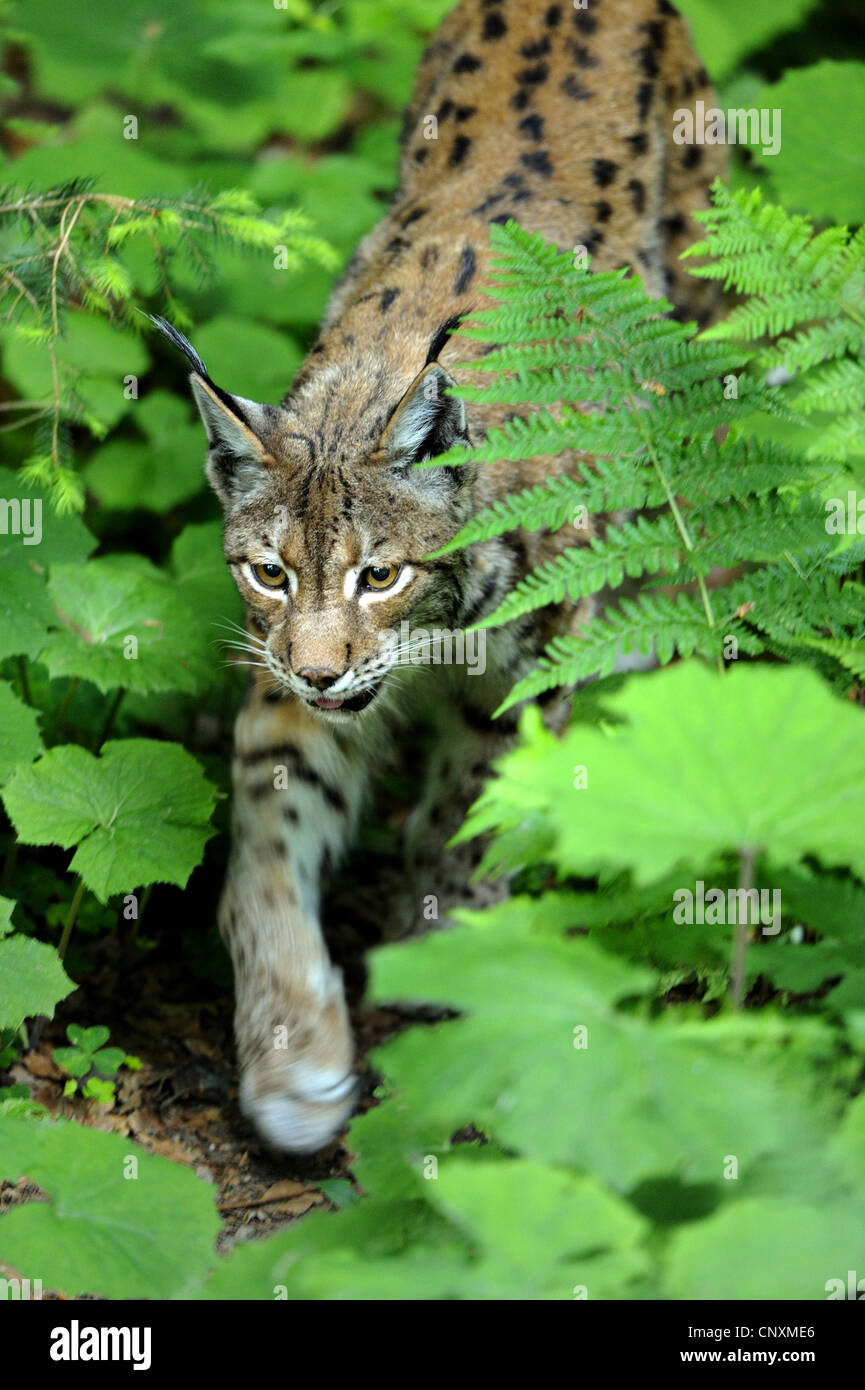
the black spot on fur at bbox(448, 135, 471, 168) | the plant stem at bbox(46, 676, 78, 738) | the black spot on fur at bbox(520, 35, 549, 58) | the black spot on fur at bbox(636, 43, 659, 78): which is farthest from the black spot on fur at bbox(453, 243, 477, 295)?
the plant stem at bbox(46, 676, 78, 738)

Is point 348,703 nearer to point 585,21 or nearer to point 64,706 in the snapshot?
point 64,706

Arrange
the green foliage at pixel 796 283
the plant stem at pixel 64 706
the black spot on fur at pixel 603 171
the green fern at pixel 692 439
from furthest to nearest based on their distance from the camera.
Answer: the black spot on fur at pixel 603 171, the plant stem at pixel 64 706, the green foliage at pixel 796 283, the green fern at pixel 692 439

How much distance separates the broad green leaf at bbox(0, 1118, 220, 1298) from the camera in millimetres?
2523

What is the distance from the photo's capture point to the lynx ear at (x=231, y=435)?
3744 mm

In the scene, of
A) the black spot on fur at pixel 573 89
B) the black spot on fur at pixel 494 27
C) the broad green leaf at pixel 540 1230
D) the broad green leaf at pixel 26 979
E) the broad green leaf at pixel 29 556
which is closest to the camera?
the broad green leaf at pixel 540 1230

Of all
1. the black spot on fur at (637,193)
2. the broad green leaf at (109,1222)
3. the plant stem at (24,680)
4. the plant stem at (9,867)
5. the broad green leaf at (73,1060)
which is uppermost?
the black spot on fur at (637,193)

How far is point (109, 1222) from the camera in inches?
103

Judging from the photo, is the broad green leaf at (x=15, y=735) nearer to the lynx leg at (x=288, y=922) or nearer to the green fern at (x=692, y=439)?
the lynx leg at (x=288, y=922)

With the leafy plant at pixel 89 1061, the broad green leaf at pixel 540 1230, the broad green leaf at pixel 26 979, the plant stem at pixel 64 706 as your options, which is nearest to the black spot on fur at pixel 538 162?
the plant stem at pixel 64 706

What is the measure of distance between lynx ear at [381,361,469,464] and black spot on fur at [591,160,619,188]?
5.66 ft

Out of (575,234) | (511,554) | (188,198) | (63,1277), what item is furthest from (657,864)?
(575,234)

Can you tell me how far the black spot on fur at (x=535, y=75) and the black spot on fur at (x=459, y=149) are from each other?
326mm

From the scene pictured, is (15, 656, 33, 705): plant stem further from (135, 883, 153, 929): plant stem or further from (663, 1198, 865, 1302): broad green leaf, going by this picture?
(663, 1198, 865, 1302): broad green leaf
